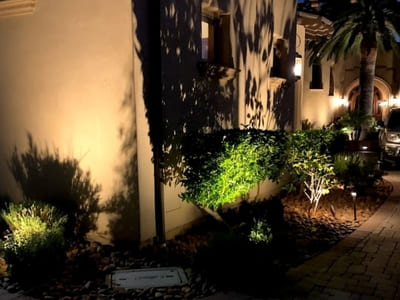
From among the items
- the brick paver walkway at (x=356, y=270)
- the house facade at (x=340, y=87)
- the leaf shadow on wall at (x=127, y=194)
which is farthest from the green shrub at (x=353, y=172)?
the house facade at (x=340, y=87)

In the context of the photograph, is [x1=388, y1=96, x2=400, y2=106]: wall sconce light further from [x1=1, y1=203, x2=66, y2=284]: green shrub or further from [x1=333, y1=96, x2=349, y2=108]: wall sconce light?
[x1=1, y1=203, x2=66, y2=284]: green shrub

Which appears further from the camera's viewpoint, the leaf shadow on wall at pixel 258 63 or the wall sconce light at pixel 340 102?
the wall sconce light at pixel 340 102

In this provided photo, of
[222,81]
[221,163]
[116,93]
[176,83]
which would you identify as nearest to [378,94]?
[222,81]

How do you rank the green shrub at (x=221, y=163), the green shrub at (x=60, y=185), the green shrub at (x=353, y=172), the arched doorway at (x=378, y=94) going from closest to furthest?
the green shrub at (x=221, y=163), the green shrub at (x=60, y=185), the green shrub at (x=353, y=172), the arched doorway at (x=378, y=94)

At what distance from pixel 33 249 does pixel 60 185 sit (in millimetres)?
1586

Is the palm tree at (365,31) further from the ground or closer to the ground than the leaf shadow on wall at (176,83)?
further from the ground

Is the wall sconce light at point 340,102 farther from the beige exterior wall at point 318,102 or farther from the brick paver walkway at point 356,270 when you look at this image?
the brick paver walkway at point 356,270

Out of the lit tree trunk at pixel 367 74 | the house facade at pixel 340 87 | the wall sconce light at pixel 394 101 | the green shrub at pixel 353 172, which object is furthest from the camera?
the wall sconce light at pixel 394 101

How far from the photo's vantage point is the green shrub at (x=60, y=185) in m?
5.48

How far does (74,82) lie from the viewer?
5.41m

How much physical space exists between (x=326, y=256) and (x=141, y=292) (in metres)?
2.43

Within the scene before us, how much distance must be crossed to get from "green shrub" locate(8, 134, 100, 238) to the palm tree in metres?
11.3

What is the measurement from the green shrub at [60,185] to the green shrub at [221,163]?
1323 millimetres

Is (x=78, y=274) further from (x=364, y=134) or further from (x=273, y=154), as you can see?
(x=364, y=134)
